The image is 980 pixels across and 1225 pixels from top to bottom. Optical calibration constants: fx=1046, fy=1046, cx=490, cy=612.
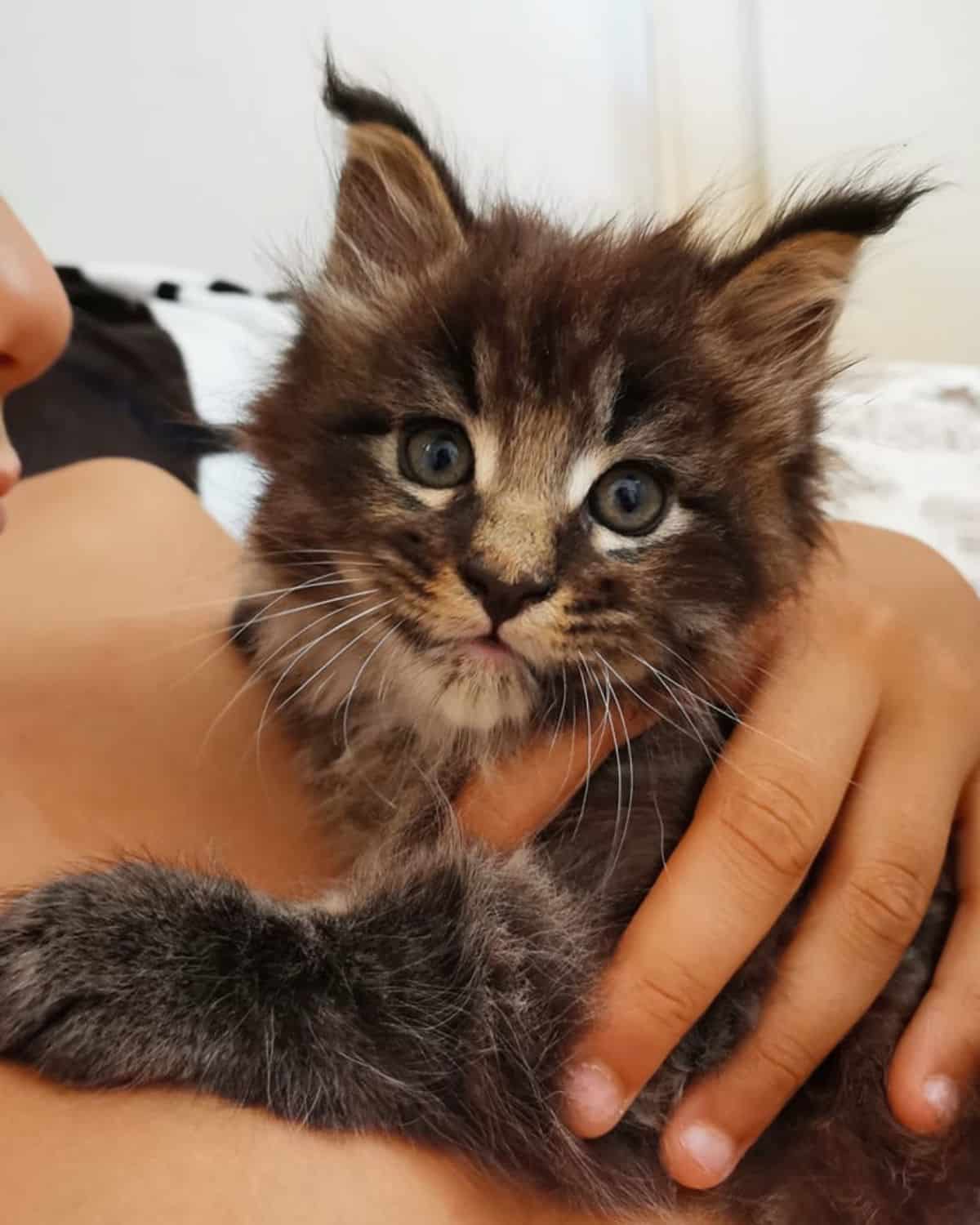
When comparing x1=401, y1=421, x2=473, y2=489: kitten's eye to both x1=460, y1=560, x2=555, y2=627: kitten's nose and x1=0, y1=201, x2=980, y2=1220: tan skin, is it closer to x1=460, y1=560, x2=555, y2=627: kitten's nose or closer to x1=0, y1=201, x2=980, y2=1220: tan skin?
x1=460, y1=560, x2=555, y2=627: kitten's nose

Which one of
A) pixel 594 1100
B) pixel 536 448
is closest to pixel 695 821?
pixel 594 1100

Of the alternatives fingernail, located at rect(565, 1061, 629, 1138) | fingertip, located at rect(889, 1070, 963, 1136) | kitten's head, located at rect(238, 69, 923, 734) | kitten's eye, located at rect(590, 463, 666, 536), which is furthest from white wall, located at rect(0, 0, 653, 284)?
fingertip, located at rect(889, 1070, 963, 1136)

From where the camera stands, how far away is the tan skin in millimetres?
958

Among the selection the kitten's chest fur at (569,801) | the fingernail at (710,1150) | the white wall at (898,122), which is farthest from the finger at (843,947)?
the white wall at (898,122)

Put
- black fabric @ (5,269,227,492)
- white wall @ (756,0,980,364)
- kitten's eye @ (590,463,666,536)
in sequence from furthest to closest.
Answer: white wall @ (756,0,980,364), black fabric @ (5,269,227,492), kitten's eye @ (590,463,666,536)

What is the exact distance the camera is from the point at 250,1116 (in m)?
0.85

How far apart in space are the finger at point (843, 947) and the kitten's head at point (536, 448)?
0.24m

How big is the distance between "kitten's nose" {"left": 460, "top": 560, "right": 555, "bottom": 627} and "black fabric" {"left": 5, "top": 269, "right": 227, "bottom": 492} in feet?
3.10

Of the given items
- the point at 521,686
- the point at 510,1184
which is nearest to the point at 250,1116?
the point at 510,1184

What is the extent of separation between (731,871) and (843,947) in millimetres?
135

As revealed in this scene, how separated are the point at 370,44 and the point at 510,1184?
110 inches

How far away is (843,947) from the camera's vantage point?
1035 millimetres

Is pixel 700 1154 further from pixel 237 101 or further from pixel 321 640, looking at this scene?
pixel 237 101

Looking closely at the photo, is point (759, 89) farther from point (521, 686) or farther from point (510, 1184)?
point (510, 1184)
